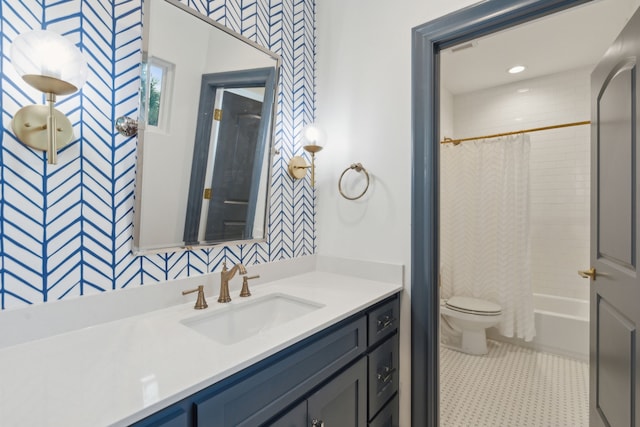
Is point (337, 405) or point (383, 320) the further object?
point (383, 320)

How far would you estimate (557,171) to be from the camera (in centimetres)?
277

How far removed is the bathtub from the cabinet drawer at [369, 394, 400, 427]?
1772 mm

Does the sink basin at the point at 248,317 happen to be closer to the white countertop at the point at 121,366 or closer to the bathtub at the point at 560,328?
the white countertop at the point at 121,366

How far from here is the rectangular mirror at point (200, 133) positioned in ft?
3.59

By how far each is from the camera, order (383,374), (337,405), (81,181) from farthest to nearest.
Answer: (383,374), (337,405), (81,181)

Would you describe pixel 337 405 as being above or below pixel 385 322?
below

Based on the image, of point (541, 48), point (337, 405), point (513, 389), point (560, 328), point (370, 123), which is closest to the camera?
point (337, 405)

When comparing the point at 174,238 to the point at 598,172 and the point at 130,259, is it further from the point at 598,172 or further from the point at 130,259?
the point at 598,172

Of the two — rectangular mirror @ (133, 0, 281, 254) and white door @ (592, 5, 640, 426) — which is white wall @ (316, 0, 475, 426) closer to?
rectangular mirror @ (133, 0, 281, 254)

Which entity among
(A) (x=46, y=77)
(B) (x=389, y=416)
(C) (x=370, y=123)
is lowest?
(B) (x=389, y=416)

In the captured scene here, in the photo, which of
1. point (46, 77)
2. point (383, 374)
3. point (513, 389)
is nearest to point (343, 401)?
point (383, 374)

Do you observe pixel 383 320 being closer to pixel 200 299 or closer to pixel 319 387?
pixel 319 387

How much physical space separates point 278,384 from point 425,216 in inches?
36.7

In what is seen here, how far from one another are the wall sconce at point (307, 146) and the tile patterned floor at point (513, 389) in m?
1.60
